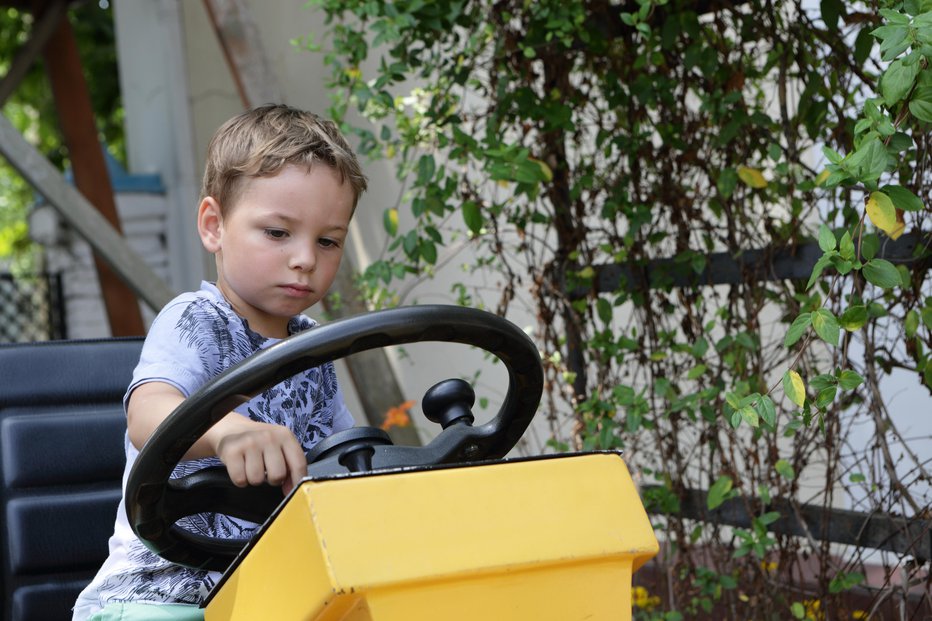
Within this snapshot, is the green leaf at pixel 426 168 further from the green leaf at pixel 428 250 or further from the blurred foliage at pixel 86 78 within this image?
the blurred foliage at pixel 86 78

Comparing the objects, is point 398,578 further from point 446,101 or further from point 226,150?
point 446,101

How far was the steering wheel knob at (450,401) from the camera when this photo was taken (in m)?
1.15

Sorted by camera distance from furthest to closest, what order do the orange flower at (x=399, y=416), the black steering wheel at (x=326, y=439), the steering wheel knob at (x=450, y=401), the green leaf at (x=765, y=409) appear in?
the orange flower at (x=399, y=416) → the green leaf at (x=765, y=409) → the steering wheel knob at (x=450, y=401) → the black steering wheel at (x=326, y=439)

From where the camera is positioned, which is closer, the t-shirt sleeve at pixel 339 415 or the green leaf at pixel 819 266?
the green leaf at pixel 819 266

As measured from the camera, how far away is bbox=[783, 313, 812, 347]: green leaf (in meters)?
1.29

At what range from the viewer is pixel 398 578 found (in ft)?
2.74

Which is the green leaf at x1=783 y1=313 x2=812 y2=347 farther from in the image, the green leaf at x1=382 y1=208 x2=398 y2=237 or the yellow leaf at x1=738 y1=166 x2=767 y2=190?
the green leaf at x1=382 y1=208 x2=398 y2=237

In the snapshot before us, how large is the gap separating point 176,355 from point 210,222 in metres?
0.20

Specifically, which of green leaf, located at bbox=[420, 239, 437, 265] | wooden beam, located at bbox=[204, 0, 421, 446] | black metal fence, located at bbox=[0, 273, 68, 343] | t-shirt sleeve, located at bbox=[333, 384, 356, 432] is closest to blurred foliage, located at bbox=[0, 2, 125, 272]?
black metal fence, located at bbox=[0, 273, 68, 343]

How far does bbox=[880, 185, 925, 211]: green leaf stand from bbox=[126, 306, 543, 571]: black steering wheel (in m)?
0.49

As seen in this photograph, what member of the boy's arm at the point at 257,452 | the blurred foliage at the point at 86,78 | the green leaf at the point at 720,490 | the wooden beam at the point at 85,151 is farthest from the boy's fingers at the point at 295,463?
the blurred foliage at the point at 86,78

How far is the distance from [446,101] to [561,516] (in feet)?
5.19

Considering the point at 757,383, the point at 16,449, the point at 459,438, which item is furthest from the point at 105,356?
the point at 757,383

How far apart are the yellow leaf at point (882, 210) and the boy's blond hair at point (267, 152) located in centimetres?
59
